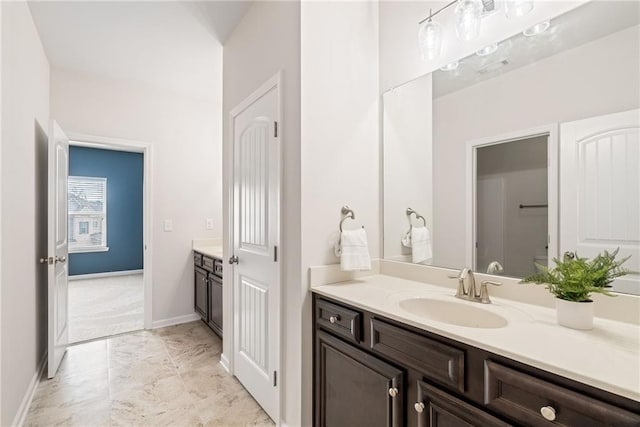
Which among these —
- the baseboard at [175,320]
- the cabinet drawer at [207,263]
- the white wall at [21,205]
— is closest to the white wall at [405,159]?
the cabinet drawer at [207,263]

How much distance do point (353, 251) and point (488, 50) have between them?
1.17 m

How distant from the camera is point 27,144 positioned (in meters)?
2.11

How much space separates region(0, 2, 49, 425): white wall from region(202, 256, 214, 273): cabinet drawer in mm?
1313

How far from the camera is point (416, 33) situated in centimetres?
175

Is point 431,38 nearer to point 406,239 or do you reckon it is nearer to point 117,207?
point 406,239

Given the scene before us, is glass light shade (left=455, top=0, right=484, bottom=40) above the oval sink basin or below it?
above

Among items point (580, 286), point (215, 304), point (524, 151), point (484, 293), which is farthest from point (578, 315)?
point (215, 304)

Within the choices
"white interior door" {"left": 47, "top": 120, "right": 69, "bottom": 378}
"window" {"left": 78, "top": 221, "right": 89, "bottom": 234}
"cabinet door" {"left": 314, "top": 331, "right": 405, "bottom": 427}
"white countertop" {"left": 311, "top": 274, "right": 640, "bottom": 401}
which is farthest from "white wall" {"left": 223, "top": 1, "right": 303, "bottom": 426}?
"window" {"left": 78, "top": 221, "right": 89, "bottom": 234}

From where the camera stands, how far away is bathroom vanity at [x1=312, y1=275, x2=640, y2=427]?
0.74 meters

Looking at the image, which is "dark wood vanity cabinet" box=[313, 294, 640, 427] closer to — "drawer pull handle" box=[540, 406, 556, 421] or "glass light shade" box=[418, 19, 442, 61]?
"drawer pull handle" box=[540, 406, 556, 421]

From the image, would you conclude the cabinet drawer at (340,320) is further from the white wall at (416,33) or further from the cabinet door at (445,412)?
the white wall at (416,33)

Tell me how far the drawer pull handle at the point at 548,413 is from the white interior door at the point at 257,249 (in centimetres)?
129

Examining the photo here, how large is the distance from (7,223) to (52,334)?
117 centimetres

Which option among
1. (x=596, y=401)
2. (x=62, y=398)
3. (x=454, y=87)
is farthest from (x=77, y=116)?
(x=596, y=401)
